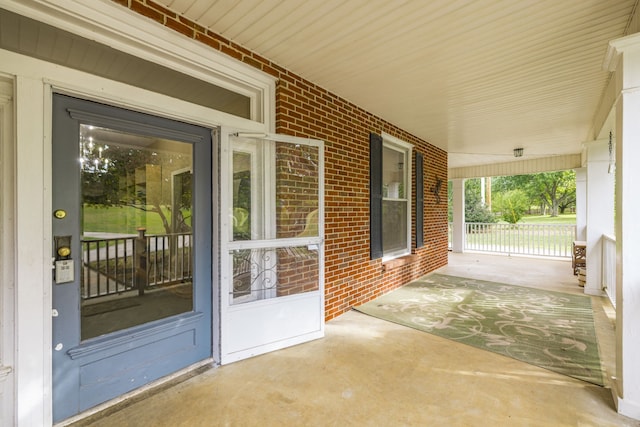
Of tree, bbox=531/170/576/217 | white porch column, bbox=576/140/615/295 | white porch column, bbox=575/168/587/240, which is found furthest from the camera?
tree, bbox=531/170/576/217

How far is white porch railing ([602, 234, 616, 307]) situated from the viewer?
3.99 metres

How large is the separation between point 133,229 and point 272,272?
120cm

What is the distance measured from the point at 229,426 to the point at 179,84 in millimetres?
2413

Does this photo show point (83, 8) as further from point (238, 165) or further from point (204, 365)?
point (204, 365)

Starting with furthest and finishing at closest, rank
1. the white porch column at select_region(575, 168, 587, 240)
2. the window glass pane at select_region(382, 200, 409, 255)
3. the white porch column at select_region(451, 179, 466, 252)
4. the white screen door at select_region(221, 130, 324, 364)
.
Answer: the white porch column at select_region(451, 179, 466, 252), the white porch column at select_region(575, 168, 587, 240), the window glass pane at select_region(382, 200, 409, 255), the white screen door at select_region(221, 130, 324, 364)

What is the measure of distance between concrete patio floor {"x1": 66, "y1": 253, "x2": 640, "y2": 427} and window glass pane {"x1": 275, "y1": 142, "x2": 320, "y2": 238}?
1140 millimetres

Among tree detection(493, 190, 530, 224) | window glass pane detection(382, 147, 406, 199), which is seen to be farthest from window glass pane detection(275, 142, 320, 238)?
tree detection(493, 190, 530, 224)

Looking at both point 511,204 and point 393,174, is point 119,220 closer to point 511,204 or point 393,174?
point 393,174

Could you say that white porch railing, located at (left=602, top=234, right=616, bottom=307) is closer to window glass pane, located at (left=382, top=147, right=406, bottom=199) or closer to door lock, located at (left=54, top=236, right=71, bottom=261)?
window glass pane, located at (left=382, top=147, right=406, bottom=199)

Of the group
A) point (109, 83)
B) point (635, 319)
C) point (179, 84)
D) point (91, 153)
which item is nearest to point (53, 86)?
point (109, 83)

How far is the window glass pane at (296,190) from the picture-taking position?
2807mm

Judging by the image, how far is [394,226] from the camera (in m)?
4.85

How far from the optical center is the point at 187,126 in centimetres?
232

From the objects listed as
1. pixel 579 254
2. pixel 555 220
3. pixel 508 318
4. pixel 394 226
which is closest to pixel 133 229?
pixel 394 226
